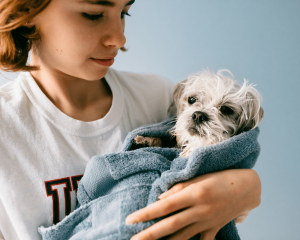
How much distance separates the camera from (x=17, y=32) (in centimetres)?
93

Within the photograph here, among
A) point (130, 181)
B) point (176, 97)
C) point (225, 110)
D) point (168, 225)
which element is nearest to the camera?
point (168, 225)

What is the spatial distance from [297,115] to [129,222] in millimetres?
1478

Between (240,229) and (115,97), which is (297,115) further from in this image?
(115,97)

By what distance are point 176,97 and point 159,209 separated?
0.63 m

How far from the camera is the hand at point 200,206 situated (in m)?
0.69

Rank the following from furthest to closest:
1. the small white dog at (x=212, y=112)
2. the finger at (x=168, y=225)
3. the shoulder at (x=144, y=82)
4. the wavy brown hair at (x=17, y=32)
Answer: the shoulder at (x=144, y=82) → the small white dog at (x=212, y=112) → the wavy brown hair at (x=17, y=32) → the finger at (x=168, y=225)

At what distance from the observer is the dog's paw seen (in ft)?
3.14

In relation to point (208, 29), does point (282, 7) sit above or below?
above

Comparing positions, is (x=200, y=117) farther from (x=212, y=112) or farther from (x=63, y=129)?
(x=63, y=129)

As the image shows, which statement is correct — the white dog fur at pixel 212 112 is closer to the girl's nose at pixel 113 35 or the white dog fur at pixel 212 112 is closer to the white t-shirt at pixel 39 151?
the white t-shirt at pixel 39 151

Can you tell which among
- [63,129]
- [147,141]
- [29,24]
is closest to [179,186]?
[147,141]

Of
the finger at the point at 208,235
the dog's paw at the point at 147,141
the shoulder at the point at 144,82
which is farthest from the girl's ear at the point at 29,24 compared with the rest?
the finger at the point at 208,235

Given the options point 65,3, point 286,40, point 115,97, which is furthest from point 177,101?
point 286,40

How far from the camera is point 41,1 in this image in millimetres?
778
